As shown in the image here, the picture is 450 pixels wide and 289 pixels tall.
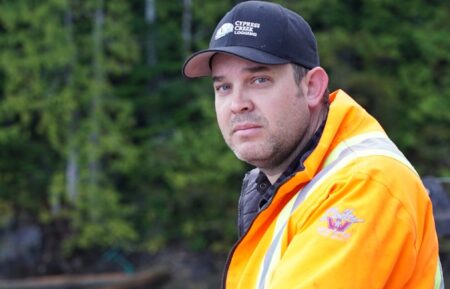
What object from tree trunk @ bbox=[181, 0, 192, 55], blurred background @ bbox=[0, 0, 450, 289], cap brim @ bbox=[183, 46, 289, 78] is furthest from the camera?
tree trunk @ bbox=[181, 0, 192, 55]

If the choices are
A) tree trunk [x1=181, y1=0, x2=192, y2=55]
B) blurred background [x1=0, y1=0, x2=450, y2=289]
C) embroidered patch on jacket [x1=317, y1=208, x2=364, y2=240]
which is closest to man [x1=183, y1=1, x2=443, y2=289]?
embroidered patch on jacket [x1=317, y1=208, x2=364, y2=240]

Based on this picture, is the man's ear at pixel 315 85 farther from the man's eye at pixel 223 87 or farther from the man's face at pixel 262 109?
the man's eye at pixel 223 87

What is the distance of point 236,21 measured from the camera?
1.86 m

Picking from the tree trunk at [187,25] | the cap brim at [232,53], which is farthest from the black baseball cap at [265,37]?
the tree trunk at [187,25]

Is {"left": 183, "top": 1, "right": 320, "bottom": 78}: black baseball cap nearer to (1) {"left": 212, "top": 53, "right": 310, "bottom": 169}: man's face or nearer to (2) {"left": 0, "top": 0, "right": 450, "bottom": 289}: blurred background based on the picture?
(1) {"left": 212, "top": 53, "right": 310, "bottom": 169}: man's face

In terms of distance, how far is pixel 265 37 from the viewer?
180cm

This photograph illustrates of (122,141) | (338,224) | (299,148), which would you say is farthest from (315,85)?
(122,141)

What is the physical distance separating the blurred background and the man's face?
1172 centimetres

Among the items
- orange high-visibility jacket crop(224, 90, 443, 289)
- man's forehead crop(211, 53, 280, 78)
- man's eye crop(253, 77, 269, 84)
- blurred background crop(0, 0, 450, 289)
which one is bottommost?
blurred background crop(0, 0, 450, 289)

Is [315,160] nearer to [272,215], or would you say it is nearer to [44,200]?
[272,215]

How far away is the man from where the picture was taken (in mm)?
1512

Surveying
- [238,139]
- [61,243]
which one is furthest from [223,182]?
[238,139]

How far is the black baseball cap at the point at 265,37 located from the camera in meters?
1.79

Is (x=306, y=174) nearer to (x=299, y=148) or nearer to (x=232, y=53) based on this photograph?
(x=299, y=148)
